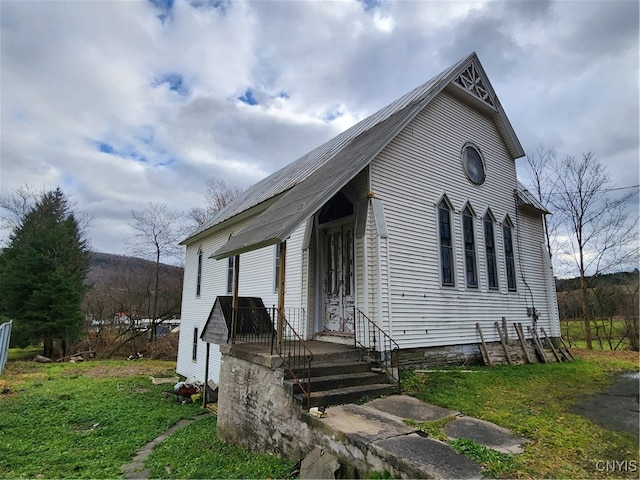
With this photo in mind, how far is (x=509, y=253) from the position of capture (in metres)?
A: 11.2

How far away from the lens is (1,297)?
21516mm

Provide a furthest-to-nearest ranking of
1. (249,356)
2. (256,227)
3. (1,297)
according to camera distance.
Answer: (1,297) < (256,227) < (249,356)

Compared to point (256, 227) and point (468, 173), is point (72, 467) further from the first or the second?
point (468, 173)

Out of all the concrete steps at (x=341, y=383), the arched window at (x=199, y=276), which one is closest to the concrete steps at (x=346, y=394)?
the concrete steps at (x=341, y=383)

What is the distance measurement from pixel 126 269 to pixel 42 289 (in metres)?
12.4

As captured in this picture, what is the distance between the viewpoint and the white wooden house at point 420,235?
7.78 m

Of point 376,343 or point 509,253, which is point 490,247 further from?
point 376,343

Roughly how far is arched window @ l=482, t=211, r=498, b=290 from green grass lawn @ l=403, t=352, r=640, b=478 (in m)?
2.34

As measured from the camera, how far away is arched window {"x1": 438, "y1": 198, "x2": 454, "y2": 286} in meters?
9.18

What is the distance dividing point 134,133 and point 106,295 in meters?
17.7

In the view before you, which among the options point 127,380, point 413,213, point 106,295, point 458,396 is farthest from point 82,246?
point 458,396

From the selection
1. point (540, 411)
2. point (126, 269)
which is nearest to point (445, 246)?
point (540, 411)

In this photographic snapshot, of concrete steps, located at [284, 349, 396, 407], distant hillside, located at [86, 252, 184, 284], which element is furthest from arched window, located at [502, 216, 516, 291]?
distant hillside, located at [86, 252, 184, 284]

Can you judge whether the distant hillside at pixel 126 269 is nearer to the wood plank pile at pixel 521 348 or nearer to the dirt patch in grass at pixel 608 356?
the wood plank pile at pixel 521 348
